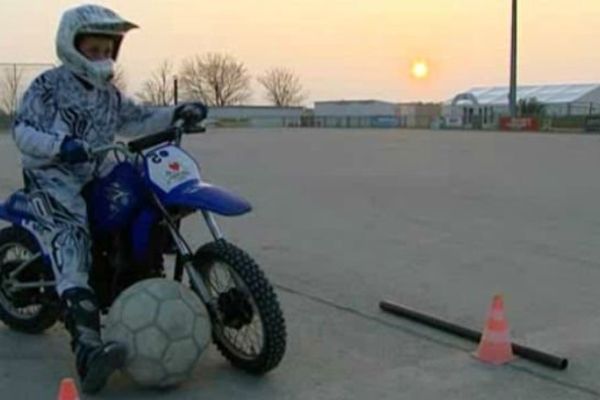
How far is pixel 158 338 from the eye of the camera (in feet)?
13.4

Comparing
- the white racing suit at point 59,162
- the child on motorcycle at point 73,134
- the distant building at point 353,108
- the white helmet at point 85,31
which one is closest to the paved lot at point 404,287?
the child on motorcycle at point 73,134

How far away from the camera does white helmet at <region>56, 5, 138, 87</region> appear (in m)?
4.32

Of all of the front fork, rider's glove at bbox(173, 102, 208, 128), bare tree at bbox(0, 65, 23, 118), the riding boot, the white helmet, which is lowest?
the riding boot

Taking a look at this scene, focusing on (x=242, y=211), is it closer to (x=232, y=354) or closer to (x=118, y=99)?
(x=232, y=354)

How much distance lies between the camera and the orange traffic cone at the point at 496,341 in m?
4.62

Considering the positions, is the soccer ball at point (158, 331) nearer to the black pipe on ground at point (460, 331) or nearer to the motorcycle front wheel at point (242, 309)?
the motorcycle front wheel at point (242, 309)

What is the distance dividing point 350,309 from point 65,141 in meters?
2.53

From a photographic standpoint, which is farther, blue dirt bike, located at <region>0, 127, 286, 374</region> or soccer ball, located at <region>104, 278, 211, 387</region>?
blue dirt bike, located at <region>0, 127, 286, 374</region>

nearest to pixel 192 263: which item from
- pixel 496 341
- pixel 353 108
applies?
pixel 496 341

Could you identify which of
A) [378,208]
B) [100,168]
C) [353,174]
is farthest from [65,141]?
[353,174]

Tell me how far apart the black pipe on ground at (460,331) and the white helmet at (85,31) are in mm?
2488

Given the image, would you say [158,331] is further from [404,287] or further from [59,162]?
[404,287]

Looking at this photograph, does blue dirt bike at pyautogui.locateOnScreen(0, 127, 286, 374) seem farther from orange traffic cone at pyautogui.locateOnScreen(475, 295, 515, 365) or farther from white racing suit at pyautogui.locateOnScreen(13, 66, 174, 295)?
orange traffic cone at pyautogui.locateOnScreen(475, 295, 515, 365)

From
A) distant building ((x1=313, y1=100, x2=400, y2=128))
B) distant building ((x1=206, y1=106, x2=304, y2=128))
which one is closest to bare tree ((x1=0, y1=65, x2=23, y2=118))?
distant building ((x1=206, y1=106, x2=304, y2=128))
